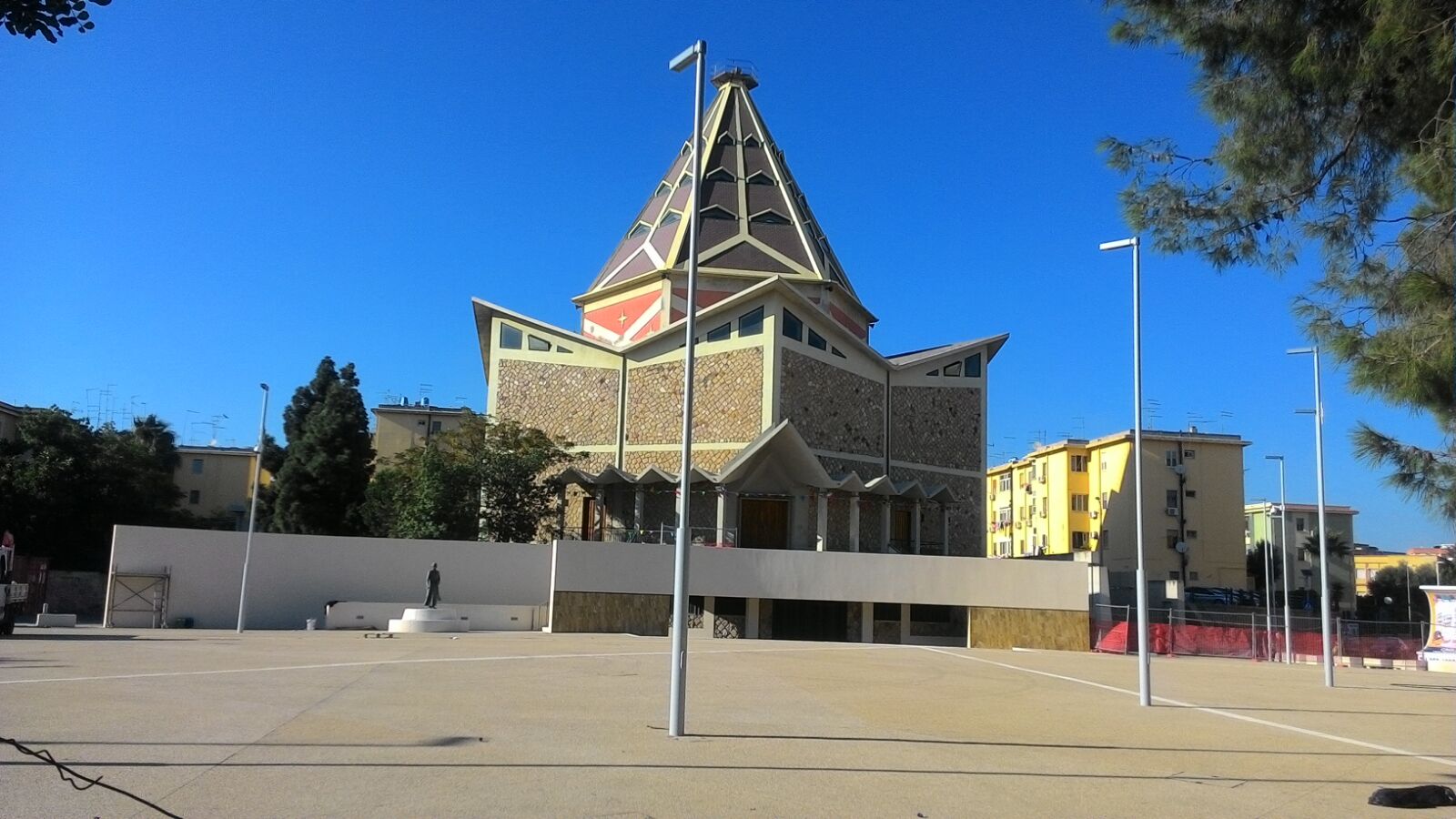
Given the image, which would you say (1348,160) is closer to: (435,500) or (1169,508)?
(435,500)

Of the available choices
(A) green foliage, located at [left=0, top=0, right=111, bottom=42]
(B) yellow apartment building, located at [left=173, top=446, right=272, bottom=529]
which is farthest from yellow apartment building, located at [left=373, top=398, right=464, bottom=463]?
(A) green foliage, located at [left=0, top=0, right=111, bottom=42]

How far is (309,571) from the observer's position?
34156 millimetres

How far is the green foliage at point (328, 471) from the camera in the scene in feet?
154

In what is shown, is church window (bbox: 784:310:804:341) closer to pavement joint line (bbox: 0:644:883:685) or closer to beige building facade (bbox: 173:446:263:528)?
pavement joint line (bbox: 0:644:883:685)

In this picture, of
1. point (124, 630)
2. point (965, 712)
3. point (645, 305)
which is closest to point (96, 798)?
point (965, 712)

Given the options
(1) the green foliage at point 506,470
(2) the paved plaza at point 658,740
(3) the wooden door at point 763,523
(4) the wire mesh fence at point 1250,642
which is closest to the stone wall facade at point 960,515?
(3) the wooden door at point 763,523

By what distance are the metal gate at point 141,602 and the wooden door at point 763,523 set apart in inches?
801

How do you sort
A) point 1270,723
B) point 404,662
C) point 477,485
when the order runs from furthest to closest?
point 477,485 → point 404,662 → point 1270,723

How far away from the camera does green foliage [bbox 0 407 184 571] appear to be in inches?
1806

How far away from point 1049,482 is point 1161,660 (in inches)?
1374

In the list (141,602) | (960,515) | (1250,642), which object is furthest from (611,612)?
(1250,642)

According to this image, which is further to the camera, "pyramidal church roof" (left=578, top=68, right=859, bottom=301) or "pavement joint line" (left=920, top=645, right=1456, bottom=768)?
"pyramidal church roof" (left=578, top=68, right=859, bottom=301)

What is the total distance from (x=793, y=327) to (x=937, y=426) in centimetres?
986

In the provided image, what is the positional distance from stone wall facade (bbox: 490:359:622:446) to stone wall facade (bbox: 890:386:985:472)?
1248cm
